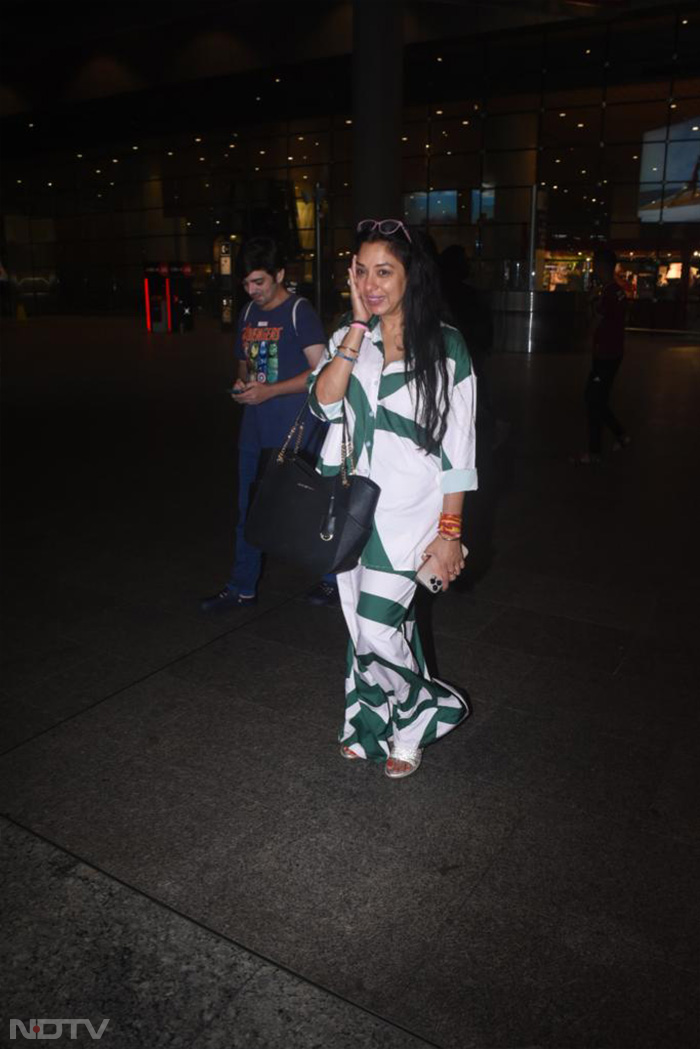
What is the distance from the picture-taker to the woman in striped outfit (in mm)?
2609

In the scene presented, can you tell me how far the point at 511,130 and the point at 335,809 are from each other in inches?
1118

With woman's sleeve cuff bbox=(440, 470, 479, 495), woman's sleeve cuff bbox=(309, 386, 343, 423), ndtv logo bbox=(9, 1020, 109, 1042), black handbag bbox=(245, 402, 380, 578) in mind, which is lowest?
ndtv logo bbox=(9, 1020, 109, 1042)

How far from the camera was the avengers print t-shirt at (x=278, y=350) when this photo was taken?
4.24 metres

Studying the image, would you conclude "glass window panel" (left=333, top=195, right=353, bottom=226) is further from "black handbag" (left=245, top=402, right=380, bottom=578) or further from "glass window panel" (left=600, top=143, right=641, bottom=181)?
"black handbag" (left=245, top=402, right=380, bottom=578)

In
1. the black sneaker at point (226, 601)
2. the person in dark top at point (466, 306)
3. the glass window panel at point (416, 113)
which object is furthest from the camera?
the glass window panel at point (416, 113)

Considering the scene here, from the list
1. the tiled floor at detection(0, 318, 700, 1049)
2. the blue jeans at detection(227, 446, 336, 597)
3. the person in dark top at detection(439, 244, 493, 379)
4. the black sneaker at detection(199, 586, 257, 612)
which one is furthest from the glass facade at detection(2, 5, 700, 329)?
the black sneaker at detection(199, 586, 257, 612)

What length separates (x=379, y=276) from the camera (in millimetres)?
2594

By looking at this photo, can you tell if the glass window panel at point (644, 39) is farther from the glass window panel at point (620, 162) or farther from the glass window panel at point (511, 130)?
the glass window panel at point (511, 130)

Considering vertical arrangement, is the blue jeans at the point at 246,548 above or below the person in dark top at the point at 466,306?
below

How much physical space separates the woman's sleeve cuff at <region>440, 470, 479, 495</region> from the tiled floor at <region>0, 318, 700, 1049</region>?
1.11 m

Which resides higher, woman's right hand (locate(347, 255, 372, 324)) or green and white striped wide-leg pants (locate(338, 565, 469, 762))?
woman's right hand (locate(347, 255, 372, 324))

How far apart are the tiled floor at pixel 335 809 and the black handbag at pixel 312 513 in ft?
2.89

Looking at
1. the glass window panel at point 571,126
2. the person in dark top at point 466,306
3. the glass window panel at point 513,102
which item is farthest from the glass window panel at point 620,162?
the person in dark top at point 466,306

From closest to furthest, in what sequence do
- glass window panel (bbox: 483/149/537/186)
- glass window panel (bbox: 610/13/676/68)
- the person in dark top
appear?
the person in dark top → glass window panel (bbox: 610/13/676/68) → glass window panel (bbox: 483/149/537/186)
